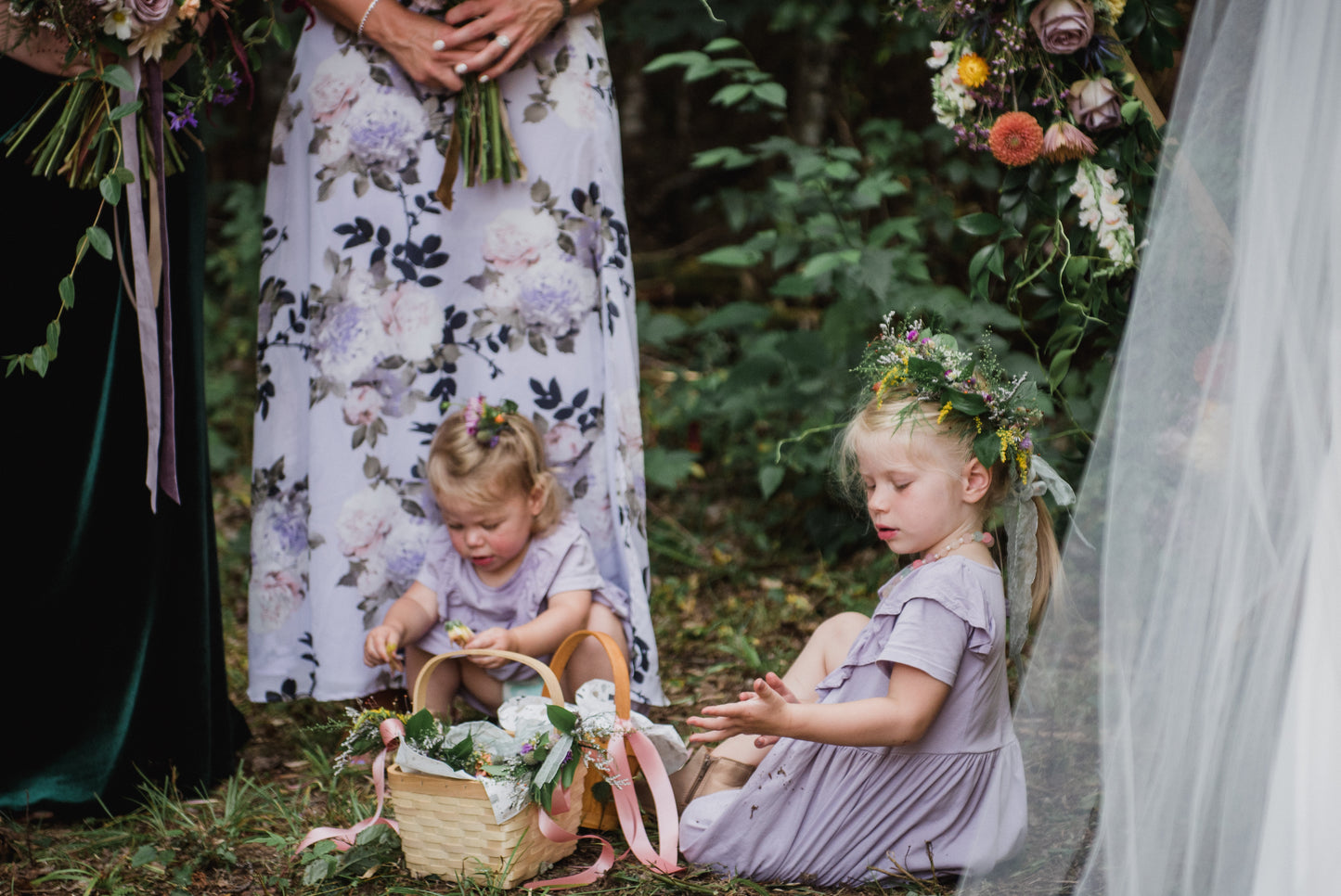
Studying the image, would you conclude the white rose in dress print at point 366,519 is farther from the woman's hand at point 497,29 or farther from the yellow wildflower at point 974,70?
the yellow wildflower at point 974,70

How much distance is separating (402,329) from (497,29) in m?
0.66

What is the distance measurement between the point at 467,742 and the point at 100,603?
911 millimetres

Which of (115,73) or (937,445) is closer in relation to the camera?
(937,445)

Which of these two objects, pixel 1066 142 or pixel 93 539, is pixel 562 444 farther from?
pixel 1066 142

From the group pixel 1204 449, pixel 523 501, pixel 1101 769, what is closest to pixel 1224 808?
pixel 1101 769

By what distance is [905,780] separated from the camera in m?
2.04

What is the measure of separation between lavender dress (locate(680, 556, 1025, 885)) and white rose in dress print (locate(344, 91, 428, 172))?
1.40 meters

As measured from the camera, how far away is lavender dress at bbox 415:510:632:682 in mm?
2613

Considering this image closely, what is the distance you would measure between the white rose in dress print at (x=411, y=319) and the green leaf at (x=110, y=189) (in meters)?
0.65

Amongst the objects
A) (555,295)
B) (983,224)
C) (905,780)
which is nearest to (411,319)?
(555,295)

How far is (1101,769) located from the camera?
163cm

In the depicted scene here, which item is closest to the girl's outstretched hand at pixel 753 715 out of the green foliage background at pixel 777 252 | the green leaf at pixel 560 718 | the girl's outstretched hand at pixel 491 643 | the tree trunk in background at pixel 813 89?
the green leaf at pixel 560 718

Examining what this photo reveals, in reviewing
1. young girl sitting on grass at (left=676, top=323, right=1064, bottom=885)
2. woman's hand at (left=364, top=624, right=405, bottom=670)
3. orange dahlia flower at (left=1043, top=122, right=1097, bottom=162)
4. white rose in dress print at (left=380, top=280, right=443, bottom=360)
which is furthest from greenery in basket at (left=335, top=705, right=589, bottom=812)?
orange dahlia flower at (left=1043, top=122, right=1097, bottom=162)

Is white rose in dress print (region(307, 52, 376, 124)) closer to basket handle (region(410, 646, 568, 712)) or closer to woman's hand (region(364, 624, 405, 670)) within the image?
woman's hand (region(364, 624, 405, 670))
